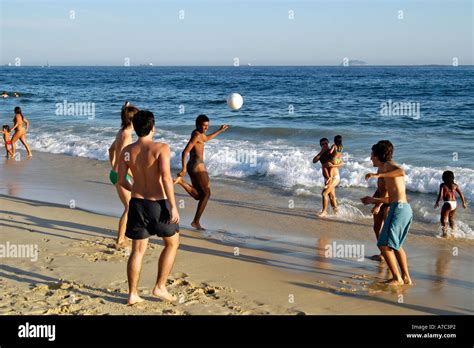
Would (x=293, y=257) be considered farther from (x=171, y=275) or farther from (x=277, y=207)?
(x=277, y=207)

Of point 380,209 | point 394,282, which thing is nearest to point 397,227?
point 394,282

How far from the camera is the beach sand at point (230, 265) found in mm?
5512

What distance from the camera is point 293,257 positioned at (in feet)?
23.8

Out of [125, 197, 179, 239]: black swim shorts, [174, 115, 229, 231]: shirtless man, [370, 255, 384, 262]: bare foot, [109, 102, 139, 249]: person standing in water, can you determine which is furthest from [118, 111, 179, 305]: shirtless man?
[370, 255, 384, 262]: bare foot

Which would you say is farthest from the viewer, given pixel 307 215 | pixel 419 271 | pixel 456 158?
pixel 456 158

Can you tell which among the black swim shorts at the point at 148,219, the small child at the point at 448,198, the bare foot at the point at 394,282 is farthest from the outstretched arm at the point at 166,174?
the small child at the point at 448,198

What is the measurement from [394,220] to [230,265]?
1988 mm

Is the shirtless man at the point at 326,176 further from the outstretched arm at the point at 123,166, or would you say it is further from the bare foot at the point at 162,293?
the outstretched arm at the point at 123,166

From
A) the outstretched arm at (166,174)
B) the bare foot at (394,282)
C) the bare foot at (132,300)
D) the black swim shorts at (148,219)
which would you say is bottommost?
the bare foot at (394,282)

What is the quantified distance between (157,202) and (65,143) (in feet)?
45.0

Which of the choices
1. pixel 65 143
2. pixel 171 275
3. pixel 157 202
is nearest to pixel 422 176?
pixel 171 275

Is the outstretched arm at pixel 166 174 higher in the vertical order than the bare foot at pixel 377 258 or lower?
higher

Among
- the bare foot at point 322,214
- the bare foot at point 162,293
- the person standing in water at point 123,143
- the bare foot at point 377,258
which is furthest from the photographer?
the bare foot at point 322,214
